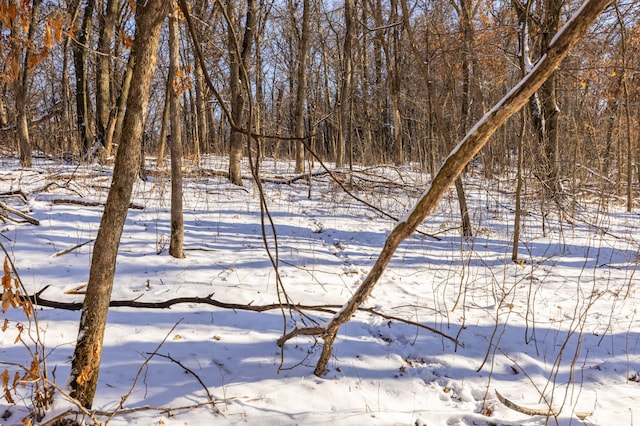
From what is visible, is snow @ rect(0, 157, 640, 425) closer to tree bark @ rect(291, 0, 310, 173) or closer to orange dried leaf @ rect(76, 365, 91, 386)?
orange dried leaf @ rect(76, 365, 91, 386)

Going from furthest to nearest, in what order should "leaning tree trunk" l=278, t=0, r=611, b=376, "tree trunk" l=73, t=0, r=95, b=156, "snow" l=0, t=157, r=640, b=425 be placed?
"tree trunk" l=73, t=0, r=95, b=156 → "snow" l=0, t=157, r=640, b=425 → "leaning tree trunk" l=278, t=0, r=611, b=376

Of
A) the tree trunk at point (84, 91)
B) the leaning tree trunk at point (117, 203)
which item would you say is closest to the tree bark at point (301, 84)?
the tree trunk at point (84, 91)

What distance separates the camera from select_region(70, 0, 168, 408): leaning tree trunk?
167 centimetres

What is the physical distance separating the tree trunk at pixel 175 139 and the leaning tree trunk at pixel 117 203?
203 centimetres

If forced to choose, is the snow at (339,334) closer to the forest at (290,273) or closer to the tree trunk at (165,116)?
the forest at (290,273)

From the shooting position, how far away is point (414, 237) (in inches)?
248

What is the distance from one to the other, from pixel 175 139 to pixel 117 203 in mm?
2504

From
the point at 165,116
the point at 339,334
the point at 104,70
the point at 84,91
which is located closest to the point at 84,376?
the point at 339,334

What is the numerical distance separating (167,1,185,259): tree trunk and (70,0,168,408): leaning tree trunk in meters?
2.03

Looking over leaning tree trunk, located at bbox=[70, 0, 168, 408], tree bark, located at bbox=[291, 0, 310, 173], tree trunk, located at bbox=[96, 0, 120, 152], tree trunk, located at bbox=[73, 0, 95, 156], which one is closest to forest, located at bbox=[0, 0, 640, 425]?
leaning tree trunk, located at bbox=[70, 0, 168, 408]

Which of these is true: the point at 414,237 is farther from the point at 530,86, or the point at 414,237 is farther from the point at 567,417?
the point at 530,86

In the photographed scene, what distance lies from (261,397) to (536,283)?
12.2 feet

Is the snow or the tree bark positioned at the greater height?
the tree bark

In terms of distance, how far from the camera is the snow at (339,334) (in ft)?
7.66
